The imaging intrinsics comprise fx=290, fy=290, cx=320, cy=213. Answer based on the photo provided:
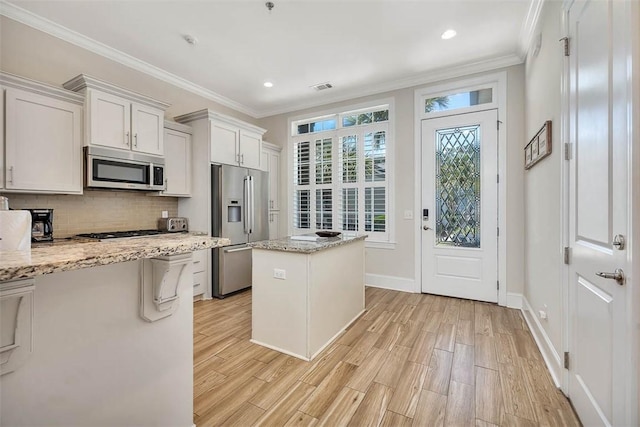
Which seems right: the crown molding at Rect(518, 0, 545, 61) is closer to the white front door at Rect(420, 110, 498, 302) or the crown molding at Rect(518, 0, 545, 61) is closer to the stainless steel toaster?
the white front door at Rect(420, 110, 498, 302)

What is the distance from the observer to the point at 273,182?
16.6 ft

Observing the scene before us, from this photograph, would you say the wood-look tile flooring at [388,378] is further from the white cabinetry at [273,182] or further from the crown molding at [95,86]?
the crown molding at [95,86]

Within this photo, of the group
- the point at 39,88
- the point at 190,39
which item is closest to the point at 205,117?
the point at 190,39

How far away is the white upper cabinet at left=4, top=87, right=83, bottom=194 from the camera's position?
7.75ft

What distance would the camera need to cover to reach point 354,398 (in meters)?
1.84

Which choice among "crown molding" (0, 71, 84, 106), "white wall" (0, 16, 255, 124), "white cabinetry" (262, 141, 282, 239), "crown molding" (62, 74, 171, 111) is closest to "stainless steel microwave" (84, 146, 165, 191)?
"crown molding" (0, 71, 84, 106)

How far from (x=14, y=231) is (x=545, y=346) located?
318 cm

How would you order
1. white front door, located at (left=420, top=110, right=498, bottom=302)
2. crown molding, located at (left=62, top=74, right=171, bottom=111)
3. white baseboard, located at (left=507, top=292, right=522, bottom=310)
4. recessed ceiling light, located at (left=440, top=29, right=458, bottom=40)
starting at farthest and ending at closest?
white front door, located at (left=420, top=110, right=498, bottom=302)
white baseboard, located at (left=507, top=292, right=522, bottom=310)
recessed ceiling light, located at (left=440, top=29, right=458, bottom=40)
crown molding, located at (left=62, top=74, right=171, bottom=111)

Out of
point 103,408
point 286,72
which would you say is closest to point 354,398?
point 103,408

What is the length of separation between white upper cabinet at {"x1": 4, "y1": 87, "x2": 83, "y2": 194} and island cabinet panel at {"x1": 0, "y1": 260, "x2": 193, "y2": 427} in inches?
84.3

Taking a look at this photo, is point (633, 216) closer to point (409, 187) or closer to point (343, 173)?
point (409, 187)

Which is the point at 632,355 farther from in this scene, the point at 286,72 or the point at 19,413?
the point at 286,72

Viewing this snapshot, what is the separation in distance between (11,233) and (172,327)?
0.71 metres

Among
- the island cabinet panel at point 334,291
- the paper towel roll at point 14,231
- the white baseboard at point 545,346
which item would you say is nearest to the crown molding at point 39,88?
the paper towel roll at point 14,231
